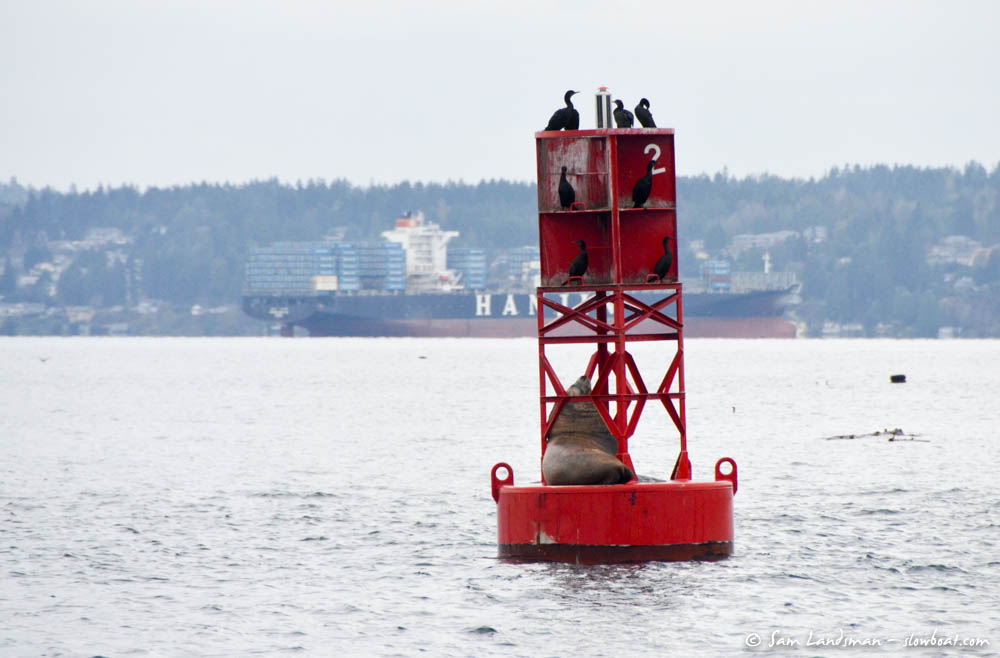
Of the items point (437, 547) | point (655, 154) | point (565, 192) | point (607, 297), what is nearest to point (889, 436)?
point (437, 547)

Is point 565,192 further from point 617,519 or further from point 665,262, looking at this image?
point 617,519

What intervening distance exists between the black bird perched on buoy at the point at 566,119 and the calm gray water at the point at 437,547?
5.45m

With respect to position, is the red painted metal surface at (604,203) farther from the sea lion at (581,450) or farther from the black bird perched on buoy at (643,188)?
the sea lion at (581,450)

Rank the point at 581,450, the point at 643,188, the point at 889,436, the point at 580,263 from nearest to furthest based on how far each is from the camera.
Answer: the point at 581,450 < the point at 643,188 < the point at 580,263 < the point at 889,436

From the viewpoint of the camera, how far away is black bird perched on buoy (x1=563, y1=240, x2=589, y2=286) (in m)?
20.7

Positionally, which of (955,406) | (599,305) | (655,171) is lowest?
(955,406)

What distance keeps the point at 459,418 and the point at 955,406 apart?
65.8 ft

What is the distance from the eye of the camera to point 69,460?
41.1m

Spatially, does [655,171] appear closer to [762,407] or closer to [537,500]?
[537,500]

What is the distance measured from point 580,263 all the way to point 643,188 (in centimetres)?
118

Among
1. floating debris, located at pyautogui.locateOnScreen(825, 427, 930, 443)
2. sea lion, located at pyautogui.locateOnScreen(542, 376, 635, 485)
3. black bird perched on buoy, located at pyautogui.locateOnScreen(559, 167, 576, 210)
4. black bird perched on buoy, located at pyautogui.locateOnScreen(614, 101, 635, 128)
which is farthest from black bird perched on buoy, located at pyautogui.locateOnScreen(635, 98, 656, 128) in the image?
floating debris, located at pyautogui.locateOnScreen(825, 427, 930, 443)

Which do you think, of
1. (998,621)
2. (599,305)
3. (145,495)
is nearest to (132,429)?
(145,495)

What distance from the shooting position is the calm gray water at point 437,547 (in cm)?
1798

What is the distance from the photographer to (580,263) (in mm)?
20688
